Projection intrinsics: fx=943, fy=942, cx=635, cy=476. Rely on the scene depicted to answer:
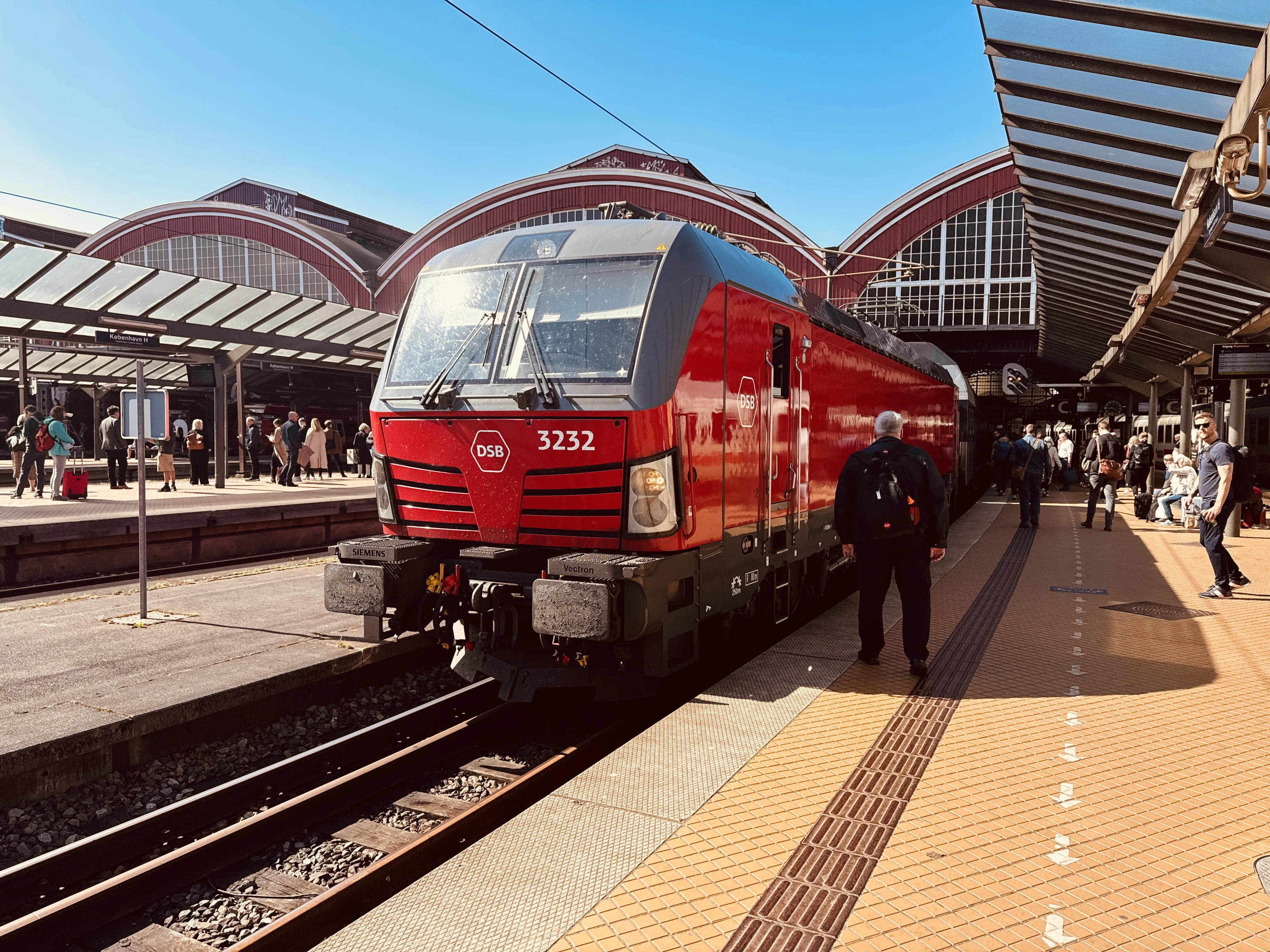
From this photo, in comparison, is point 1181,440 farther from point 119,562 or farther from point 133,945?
point 133,945

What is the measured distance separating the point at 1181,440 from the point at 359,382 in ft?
103

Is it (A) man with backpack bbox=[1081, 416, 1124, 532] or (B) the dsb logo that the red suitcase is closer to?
(B) the dsb logo

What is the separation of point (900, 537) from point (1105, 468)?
37.9 ft

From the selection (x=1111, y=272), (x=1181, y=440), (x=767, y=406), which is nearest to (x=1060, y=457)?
(x=1181, y=440)

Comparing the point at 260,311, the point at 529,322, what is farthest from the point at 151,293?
the point at 529,322

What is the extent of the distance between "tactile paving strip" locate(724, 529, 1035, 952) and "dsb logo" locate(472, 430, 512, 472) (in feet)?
8.81

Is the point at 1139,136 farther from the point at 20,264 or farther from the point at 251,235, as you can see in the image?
the point at 251,235

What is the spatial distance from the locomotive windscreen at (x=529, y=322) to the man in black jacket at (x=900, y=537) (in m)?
1.85

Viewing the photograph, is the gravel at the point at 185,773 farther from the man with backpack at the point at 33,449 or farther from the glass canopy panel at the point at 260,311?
the glass canopy panel at the point at 260,311

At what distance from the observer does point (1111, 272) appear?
13328mm

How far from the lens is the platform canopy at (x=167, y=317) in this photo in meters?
14.5

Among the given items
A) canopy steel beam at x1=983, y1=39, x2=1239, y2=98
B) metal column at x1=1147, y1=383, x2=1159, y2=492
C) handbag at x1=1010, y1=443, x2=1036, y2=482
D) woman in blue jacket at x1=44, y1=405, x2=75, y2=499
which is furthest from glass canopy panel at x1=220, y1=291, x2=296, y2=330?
metal column at x1=1147, y1=383, x2=1159, y2=492

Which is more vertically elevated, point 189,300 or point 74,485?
point 189,300

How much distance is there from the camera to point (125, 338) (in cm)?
1647
